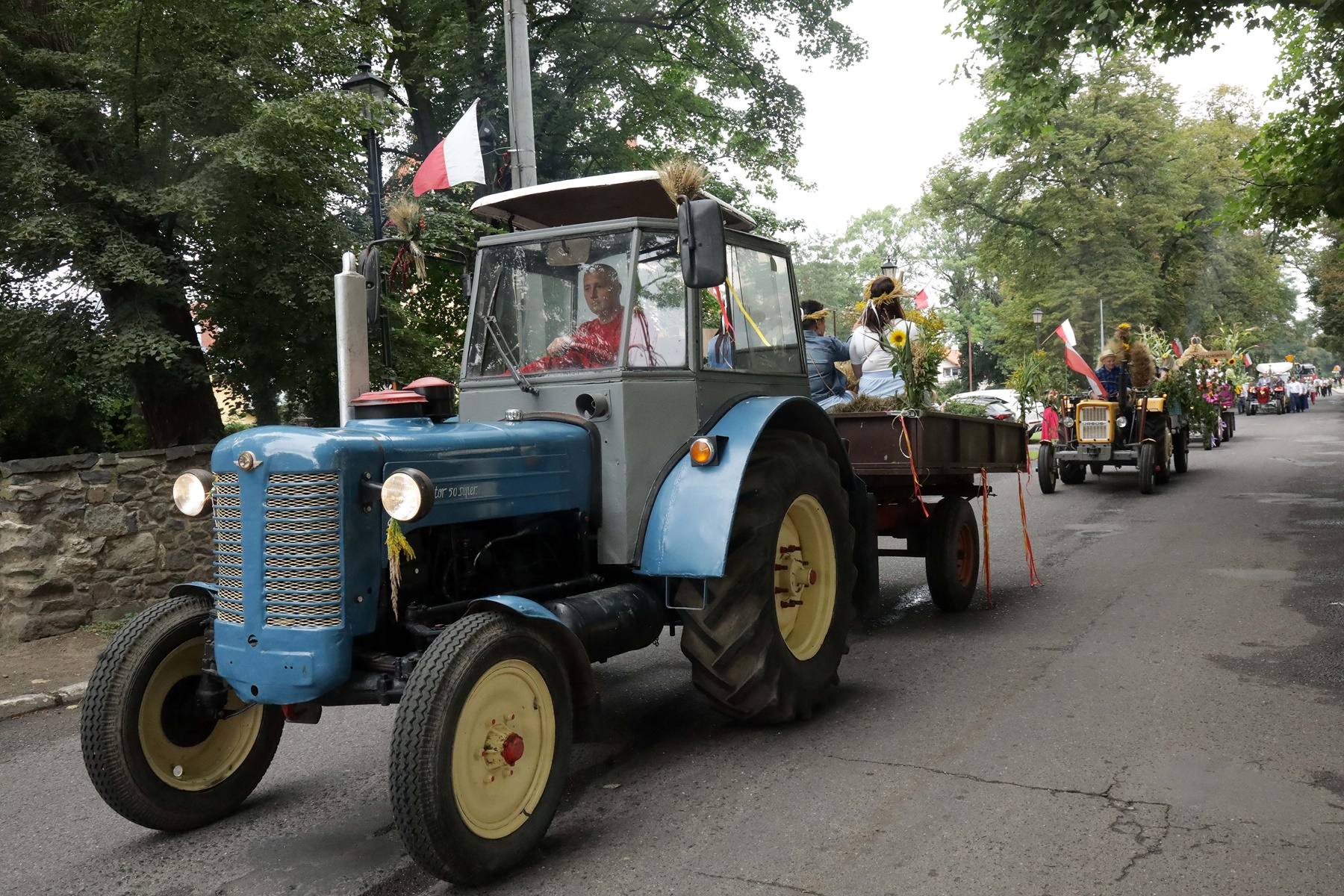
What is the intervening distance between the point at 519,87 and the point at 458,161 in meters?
1.25

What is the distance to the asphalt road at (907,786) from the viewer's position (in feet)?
11.3

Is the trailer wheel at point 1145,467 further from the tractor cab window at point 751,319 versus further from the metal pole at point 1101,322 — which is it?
the metal pole at point 1101,322

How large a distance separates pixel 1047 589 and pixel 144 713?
6.73m

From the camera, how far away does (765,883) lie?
132 inches

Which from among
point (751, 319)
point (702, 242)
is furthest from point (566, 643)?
point (751, 319)

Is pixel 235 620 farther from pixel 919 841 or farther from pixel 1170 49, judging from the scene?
pixel 1170 49

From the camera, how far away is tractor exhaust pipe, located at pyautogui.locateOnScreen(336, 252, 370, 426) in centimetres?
488

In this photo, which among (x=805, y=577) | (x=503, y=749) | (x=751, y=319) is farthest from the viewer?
(x=751, y=319)

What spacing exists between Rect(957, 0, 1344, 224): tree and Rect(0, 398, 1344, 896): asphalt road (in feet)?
21.2

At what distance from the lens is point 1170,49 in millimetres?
12289

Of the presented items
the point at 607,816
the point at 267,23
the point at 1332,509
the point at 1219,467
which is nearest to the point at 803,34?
the point at 1219,467

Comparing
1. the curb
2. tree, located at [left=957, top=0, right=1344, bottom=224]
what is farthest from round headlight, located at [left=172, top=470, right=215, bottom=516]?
tree, located at [left=957, top=0, right=1344, bottom=224]

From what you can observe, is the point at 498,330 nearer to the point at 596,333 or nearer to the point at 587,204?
the point at 596,333

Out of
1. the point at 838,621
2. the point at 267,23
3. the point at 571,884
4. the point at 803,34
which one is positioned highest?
the point at 803,34
